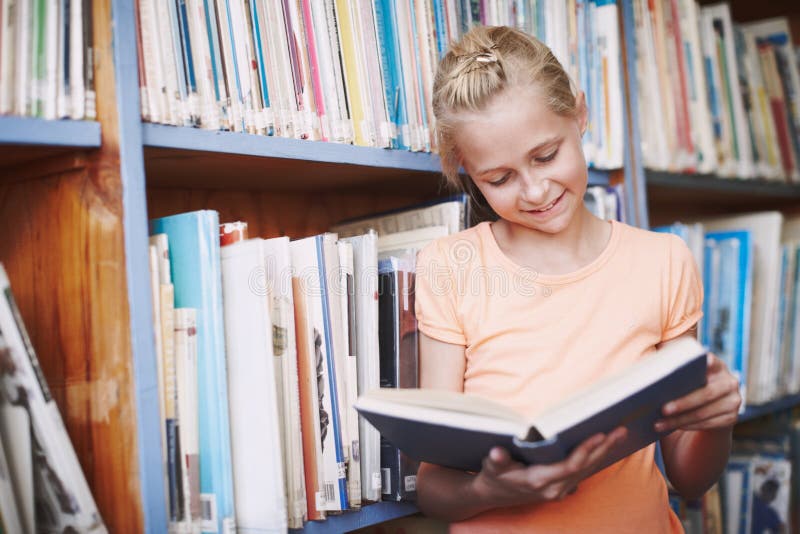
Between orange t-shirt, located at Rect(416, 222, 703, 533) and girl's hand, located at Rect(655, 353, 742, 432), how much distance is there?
134 mm

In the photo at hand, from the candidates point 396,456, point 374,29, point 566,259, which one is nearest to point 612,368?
point 566,259

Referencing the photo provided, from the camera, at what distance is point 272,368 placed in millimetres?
819

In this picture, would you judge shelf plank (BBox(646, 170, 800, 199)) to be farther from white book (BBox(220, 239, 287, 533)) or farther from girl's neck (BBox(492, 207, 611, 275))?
white book (BBox(220, 239, 287, 533))

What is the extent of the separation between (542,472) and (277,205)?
27.8 inches

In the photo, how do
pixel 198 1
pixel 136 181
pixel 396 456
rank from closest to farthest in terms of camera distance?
pixel 136 181, pixel 198 1, pixel 396 456

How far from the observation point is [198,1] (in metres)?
0.85

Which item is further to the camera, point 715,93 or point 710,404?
point 715,93

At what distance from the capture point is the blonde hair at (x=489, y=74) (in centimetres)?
88

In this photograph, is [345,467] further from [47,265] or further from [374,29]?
[374,29]

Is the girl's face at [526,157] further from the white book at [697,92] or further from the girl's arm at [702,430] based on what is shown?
the white book at [697,92]

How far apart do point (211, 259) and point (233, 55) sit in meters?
0.27

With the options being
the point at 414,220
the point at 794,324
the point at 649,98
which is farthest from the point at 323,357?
the point at 794,324

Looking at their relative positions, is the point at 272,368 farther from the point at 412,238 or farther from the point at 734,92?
the point at 734,92

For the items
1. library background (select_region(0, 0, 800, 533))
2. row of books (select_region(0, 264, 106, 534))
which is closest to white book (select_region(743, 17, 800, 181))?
library background (select_region(0, 0, 800, 533))
